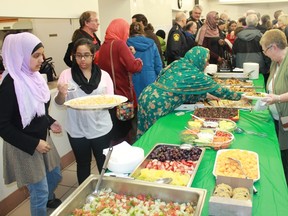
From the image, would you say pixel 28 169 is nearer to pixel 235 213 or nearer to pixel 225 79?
pixel 235 213

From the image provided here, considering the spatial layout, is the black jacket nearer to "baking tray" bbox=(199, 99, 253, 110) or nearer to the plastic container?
"baking tray" bbox=(199, 99, 253, 110)

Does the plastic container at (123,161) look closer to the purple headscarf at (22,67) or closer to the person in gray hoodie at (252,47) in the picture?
the purple headscarf at (22,67)

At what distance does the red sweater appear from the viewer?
7.80ft

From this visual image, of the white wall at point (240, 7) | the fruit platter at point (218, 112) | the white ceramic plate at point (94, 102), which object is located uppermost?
the white wall at point (240, 7)

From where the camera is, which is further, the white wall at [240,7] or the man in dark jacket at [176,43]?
the white wall at [240,7]

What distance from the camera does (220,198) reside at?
0.97 m

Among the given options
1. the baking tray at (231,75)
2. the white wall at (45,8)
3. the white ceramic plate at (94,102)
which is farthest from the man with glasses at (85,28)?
the baking tray at (231,75)

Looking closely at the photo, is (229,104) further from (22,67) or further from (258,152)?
(22,67)

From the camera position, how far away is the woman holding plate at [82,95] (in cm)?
187

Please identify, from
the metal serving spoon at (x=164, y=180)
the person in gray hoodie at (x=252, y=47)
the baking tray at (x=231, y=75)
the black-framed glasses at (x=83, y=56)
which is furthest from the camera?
the person in gray hoodie at (x=252, y=47)

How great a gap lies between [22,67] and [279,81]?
5.31 feet

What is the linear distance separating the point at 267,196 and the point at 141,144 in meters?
0.74

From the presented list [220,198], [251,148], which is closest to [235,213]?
[220,198]

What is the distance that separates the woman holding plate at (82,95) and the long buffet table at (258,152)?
1.10 ft
